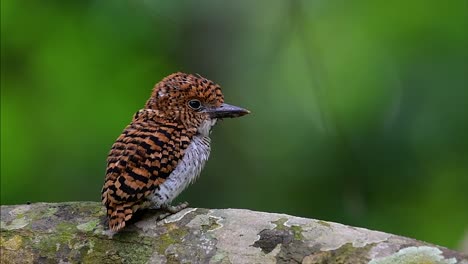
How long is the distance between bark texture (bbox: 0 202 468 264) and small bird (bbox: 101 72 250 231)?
9cm

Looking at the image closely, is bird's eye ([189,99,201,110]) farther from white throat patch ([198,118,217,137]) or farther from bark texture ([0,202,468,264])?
bark texture ([0,202,468,264])

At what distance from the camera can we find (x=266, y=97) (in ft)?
20.0

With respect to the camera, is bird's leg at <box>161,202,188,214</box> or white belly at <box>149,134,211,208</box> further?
white belly at <box>149,134,211,208</box>

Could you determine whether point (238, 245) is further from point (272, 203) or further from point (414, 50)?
point (414, 50)

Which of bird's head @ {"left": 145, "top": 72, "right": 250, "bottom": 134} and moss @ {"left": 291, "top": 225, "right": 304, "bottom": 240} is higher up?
bird's head @ {"left": 145, "top": 72, "right": 250, "bottom": 134}

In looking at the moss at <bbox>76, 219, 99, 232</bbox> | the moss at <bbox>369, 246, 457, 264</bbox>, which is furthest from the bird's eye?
the moss at <bbox>369, 246, 457, 264</bbox>

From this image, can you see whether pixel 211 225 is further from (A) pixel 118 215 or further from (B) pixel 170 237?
(A) pixel 118 215

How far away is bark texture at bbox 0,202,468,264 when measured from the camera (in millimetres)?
2443

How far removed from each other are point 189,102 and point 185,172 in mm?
369

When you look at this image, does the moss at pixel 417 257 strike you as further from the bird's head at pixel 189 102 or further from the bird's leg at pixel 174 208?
the bird's head at pixel 189 102

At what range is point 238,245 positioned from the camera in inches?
105

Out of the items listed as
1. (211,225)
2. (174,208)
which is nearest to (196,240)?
(211,225)

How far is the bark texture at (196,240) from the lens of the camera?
2443 mm

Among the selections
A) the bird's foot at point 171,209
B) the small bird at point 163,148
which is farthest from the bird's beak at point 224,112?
the bird's foot at point 171,209
